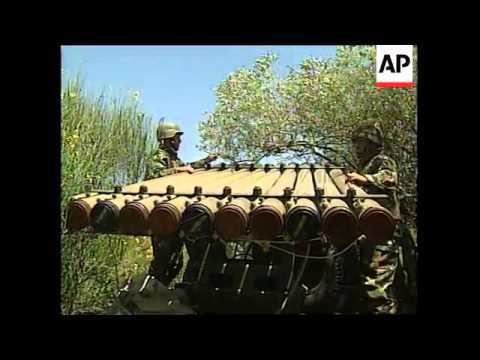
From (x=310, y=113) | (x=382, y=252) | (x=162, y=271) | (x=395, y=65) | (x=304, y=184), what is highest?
(x=395, y=65)

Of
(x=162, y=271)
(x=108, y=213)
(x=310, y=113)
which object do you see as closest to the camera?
(x=108, y=213)

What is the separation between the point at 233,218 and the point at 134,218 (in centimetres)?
51

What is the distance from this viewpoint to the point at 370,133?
5586 millimetres

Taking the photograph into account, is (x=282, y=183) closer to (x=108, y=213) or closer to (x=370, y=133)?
(x=370, y=133)

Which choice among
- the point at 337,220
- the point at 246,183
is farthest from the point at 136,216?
the point at 337,220

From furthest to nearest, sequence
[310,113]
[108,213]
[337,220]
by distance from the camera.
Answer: [310,113]
[108,213]
[337,220]

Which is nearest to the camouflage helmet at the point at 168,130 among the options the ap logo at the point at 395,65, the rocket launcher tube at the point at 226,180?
the rocket launcher tube at the point at 226,180

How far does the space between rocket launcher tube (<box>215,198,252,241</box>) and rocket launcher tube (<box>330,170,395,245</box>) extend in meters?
0.57

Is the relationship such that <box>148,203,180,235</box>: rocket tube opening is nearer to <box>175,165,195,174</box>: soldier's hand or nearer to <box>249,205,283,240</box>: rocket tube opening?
<box>175,165,195,174</box>: soldier's hand

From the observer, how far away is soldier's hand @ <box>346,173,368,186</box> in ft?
17.9

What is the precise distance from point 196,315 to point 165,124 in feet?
3.39

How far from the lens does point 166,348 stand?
5613mm
